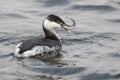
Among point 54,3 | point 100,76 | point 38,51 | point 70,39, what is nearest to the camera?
point 100,76

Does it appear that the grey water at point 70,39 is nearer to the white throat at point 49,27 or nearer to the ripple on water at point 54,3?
the ripple on water at point 54,3

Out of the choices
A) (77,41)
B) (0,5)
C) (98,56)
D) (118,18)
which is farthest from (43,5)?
(98,56)

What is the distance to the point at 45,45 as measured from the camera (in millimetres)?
11812

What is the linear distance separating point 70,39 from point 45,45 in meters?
1.29

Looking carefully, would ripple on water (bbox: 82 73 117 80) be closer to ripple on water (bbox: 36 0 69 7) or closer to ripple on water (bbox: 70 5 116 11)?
ripple on water (bbox: 70 5 116 11)

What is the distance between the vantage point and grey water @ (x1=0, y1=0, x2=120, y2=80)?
34.5 ft

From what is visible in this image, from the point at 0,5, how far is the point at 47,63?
18.7 feet

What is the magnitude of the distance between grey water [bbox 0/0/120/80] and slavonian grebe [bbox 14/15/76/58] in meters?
0.17

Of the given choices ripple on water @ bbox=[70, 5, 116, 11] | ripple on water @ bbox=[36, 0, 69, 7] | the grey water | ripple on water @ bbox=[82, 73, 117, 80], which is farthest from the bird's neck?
ripple on water @ bbox=[36, 0, 69, 7]

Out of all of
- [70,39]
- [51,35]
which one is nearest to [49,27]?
[51,35]

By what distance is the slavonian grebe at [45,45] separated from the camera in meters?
11.5

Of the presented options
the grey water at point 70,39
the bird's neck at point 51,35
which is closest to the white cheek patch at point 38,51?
the grey water at point 70,39

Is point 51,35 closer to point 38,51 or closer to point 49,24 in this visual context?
point 49,24

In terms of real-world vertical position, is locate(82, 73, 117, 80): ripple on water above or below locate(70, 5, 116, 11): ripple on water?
below
